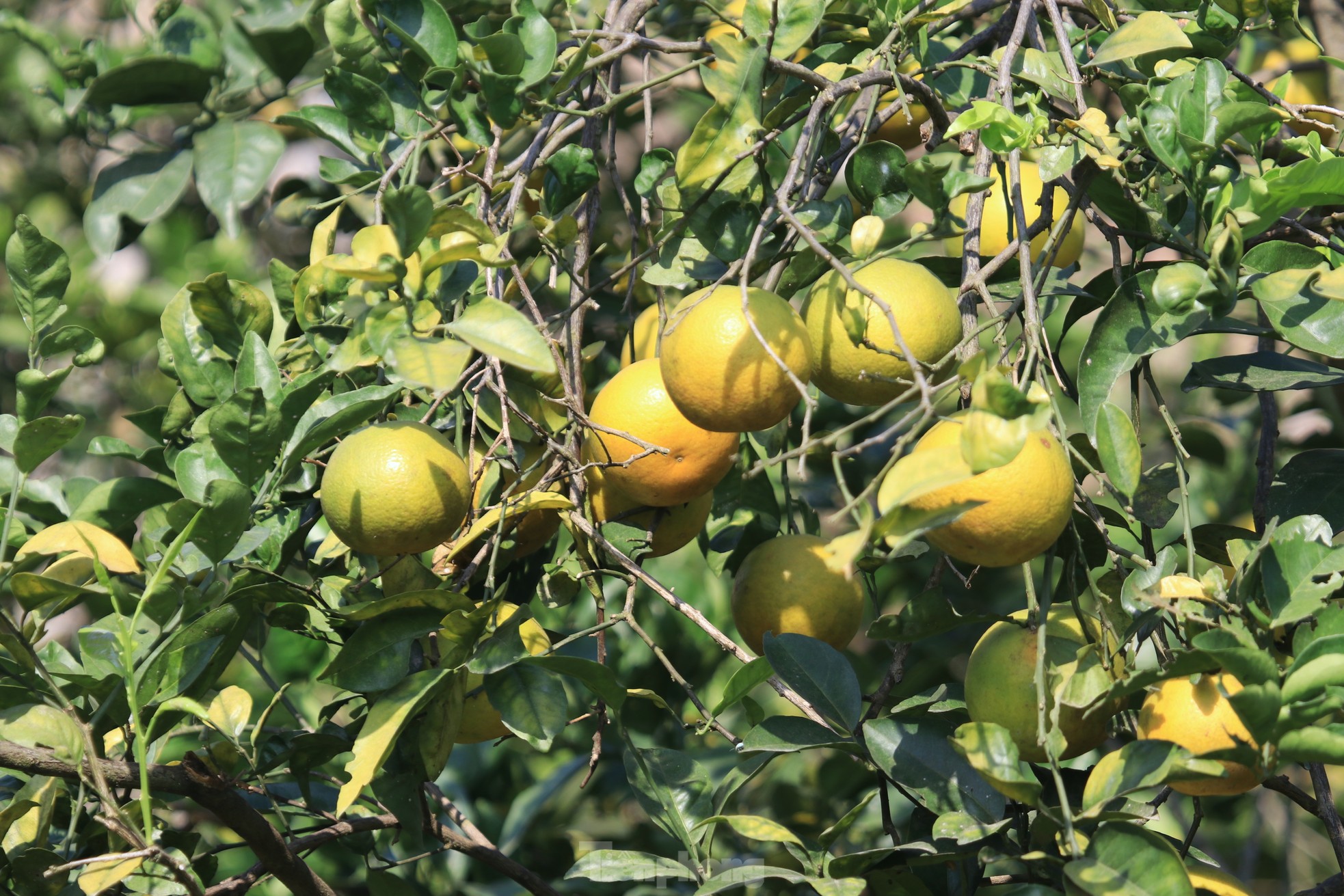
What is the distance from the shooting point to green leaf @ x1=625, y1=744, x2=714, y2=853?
0.97 meters

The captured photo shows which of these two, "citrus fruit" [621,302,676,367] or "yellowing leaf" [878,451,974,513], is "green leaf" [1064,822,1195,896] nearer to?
"yellowing leaf" [878,451,974,513]

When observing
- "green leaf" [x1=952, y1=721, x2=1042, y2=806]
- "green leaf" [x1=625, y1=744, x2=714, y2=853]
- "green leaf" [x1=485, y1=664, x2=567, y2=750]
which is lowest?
"green leaf" [x1=625, y1=744, x2=714, y2=853]

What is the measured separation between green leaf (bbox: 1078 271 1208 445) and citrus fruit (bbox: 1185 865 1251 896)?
0.34m

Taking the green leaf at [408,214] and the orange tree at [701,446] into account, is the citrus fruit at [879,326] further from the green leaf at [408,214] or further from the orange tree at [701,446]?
the green leaf at [408,214]

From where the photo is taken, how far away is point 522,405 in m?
1.05

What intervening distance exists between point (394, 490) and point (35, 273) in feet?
1.30

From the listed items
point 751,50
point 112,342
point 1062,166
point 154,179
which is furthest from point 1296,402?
point 112,342

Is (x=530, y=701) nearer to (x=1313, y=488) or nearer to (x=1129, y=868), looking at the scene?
(x=1129, y=868)

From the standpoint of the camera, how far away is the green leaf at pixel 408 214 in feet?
2.31

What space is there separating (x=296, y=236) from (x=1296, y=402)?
1.85m

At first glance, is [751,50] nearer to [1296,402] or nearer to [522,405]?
[522,405]

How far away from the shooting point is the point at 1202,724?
79cm

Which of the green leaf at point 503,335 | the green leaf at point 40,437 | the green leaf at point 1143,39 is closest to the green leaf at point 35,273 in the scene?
the green leaf at point 40,437

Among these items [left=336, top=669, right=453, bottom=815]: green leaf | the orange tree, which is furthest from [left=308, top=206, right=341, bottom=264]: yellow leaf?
[left=336, top=669, right=453, bottom=815]: green leaf
